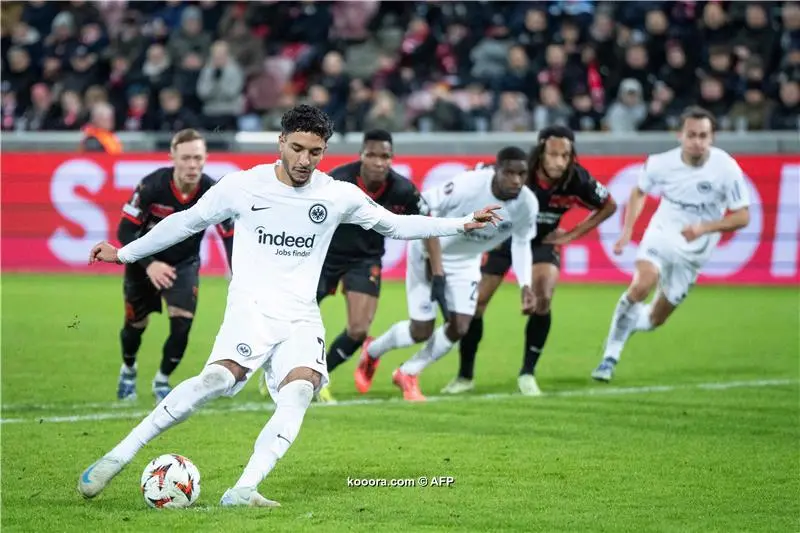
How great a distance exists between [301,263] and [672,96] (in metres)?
13.3

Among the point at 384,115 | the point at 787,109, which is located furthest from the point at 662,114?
the point at 384,115

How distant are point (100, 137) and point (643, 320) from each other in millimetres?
9384

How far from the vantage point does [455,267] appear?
11188 mm

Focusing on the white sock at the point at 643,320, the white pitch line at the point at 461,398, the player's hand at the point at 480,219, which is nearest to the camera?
the player's hand at the point at 480,219

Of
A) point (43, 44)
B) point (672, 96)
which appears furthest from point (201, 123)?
point (672, 96)

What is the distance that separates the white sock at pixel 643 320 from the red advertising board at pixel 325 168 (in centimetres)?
588

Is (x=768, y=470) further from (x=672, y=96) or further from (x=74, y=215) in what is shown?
(x=74, y=215)

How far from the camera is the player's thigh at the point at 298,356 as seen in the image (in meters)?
7.10

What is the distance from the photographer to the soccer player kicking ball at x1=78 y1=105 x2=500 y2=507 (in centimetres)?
695

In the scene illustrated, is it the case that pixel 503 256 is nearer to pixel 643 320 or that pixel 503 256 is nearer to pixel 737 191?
pixel 643 320

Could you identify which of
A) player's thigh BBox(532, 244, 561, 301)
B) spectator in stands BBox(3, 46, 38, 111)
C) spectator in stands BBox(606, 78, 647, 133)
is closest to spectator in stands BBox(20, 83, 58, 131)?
spectator in stands BBox(3, 46, 38, 111)

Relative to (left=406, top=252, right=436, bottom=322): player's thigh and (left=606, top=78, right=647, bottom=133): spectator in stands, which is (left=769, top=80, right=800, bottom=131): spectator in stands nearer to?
(left=606, top=78, right=647, bottom=133): spectator in stands

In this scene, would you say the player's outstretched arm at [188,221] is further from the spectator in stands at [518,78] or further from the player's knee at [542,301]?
the spectator in stands at [518,78]
